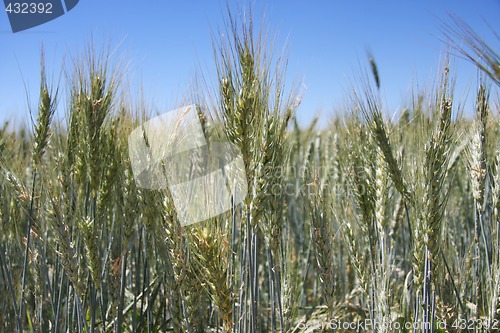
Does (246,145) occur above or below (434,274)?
above

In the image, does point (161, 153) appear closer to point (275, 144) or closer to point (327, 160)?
point (275, 144)

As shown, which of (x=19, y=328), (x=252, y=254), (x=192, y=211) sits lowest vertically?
(x=19, y=328)

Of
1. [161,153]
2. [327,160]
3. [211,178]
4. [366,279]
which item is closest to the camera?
[211,178]

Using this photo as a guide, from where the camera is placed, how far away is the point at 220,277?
1.47 metres

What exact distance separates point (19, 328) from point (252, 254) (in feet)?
3.40

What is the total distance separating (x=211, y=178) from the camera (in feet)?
5.23

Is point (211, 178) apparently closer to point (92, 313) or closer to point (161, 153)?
point (161, 153)

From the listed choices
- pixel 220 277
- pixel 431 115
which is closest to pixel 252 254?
pixel 220 277

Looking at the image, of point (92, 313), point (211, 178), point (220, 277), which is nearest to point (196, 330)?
point (220, 277)

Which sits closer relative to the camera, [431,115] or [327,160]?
[431,115]

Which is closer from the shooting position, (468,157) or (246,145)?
(246,145)

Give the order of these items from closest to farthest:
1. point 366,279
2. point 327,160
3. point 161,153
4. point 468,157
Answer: point 161,153, point 366,279, point 468,157, point 327,160

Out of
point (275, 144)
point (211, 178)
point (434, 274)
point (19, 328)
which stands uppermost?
point (275, 144)

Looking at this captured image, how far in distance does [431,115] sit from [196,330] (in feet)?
3.96
